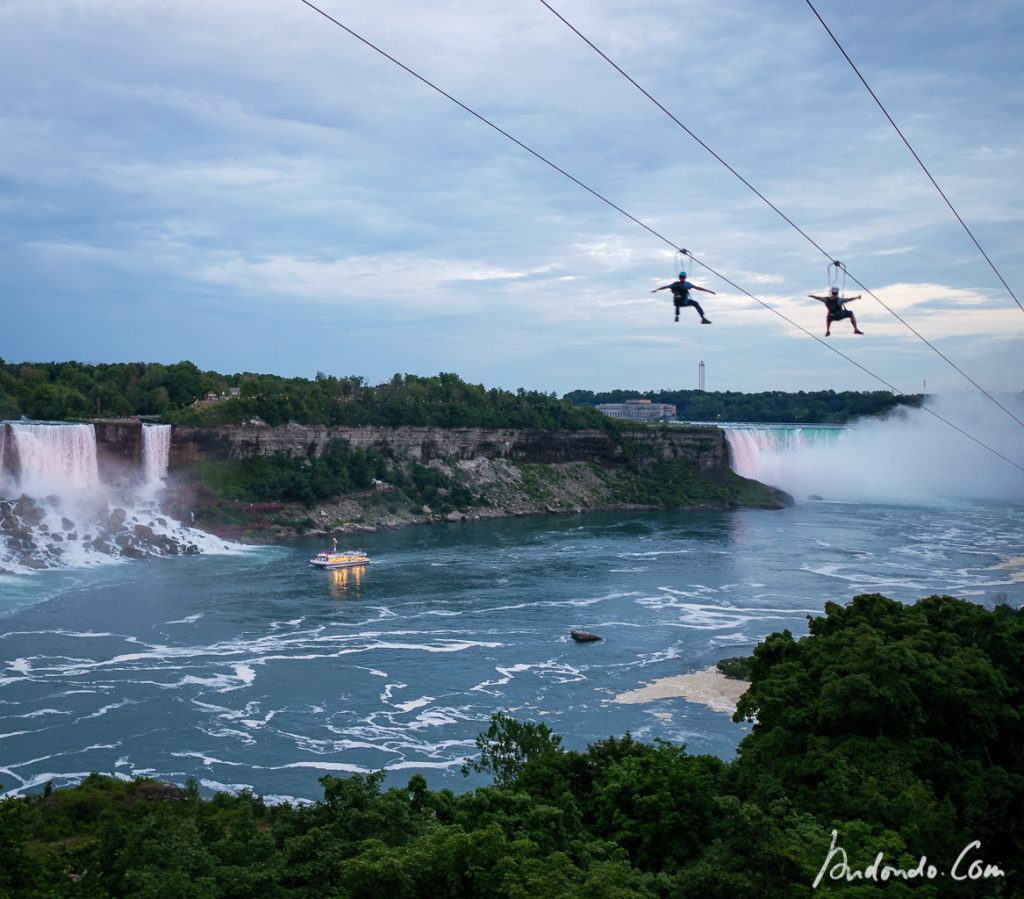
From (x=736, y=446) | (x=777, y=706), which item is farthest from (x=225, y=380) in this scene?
(x=777, y=706)

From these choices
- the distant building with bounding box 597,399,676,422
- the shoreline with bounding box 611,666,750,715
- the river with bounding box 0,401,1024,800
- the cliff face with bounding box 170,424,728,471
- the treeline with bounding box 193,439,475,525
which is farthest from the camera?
the distant building with bounding box 597,399,676,422

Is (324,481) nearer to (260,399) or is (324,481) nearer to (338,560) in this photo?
(260,399)

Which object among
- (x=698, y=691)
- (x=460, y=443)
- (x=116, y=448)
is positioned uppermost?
(x=460, y=443)

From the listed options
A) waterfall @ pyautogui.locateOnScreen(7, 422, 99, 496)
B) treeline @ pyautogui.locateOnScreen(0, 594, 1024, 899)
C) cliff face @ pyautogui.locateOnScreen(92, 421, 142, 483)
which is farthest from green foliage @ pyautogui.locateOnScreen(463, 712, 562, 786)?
cliff face @ pyautogui.locateOnScreen(92, 421, 142, 483)

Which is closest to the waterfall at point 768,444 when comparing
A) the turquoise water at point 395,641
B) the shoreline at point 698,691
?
the turquoise water at point 395,641

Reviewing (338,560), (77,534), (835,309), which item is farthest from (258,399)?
(835,309)

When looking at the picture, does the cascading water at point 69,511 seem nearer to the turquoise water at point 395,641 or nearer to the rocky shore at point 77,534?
the rocky shore at point 77,534

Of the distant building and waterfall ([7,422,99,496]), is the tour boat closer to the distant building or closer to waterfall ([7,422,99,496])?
waterfall ([7,422,99,496])
